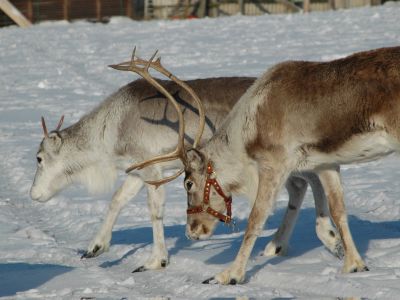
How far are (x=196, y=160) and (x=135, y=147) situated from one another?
3.37 ft

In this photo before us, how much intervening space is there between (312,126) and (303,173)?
3.35 ft

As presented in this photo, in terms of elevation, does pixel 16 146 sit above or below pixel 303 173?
below

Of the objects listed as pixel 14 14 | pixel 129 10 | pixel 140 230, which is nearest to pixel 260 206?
pixel 140 230

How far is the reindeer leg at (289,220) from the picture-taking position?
7570 millimetres

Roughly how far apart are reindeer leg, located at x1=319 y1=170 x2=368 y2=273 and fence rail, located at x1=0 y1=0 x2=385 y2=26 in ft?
84.5

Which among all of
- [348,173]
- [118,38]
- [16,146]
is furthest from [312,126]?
[118,38]

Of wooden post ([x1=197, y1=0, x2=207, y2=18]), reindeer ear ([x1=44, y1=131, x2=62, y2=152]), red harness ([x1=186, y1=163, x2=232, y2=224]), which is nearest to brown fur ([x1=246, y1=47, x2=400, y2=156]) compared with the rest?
red harness ([x1=186, y1=163, x2=232, y2=224])

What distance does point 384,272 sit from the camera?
6.44 meters

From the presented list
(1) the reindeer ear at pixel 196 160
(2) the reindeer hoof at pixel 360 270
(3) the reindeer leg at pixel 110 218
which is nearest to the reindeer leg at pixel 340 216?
(2) the reindeer hoof at pixel 360 270

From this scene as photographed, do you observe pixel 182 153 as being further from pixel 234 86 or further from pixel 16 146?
pixel 16 146

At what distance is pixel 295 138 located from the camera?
6617 mm

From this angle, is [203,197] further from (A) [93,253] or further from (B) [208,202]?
(A) [93,253]

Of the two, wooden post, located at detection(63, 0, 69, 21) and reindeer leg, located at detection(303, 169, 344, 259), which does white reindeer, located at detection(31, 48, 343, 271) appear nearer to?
reindeer leg, located at detection(303, 169, 344, 259)

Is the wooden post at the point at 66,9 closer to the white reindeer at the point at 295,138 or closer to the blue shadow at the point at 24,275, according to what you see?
the blue shadow at the point at 24,275
